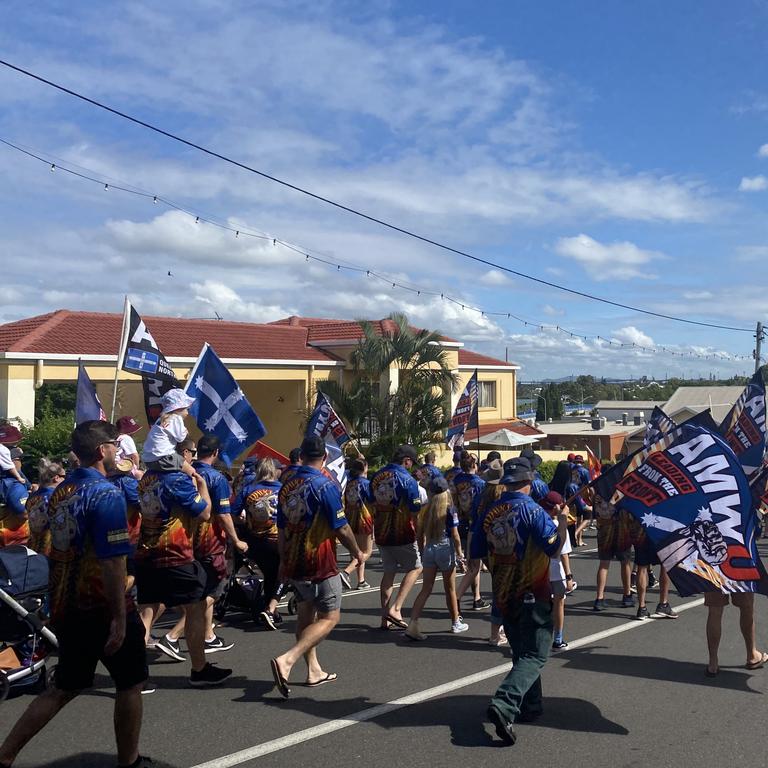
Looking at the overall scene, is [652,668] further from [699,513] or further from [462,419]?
[462,419]

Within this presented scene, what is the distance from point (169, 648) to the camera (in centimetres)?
688

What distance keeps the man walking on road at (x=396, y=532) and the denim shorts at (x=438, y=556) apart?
0.31 meters

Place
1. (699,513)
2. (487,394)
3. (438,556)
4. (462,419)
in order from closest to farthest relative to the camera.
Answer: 1. (699,513)
2. (438,556)
3. (462,419)
4. (487,394)

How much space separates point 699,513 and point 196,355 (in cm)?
1904

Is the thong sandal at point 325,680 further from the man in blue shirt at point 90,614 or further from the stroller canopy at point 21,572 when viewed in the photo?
the stroller canopy at point 21,572

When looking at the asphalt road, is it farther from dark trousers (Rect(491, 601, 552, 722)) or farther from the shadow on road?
dark trousers (Rect(491, 601, 552, 722))

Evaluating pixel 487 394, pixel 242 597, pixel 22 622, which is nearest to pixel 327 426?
pixel 242 597

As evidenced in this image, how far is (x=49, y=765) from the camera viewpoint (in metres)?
4.62

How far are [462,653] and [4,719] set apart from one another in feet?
11.9

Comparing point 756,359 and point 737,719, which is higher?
point 756,359

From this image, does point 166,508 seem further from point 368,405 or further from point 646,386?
point 646,386

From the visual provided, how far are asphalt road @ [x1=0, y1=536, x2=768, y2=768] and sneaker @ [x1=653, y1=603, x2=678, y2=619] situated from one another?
33.8 inches

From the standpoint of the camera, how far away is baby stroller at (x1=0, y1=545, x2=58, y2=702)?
563 cm

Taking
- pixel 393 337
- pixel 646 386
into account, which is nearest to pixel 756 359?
pixel 393 337
